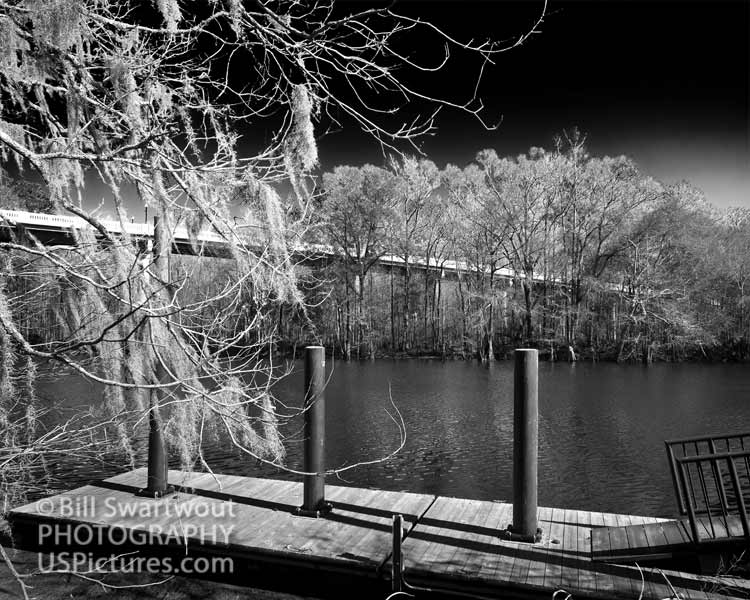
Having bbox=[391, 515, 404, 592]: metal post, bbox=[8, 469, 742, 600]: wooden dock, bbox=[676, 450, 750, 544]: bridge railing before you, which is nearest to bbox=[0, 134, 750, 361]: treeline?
bbox=[8, 469, 742, 600]: wooden dock

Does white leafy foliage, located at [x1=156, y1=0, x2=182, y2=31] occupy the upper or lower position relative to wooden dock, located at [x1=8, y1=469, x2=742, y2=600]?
upper

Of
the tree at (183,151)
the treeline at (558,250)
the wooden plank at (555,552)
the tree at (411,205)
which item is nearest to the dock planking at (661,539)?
the wooden plank at (555,552)

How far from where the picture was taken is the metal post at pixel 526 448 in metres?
4.54

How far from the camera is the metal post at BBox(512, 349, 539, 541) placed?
14.9 feet

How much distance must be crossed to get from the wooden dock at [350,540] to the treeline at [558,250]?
858 inches

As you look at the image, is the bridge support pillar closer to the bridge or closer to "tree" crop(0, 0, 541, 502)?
the bridge

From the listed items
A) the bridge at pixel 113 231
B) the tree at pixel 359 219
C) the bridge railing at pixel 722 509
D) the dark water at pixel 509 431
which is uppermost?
the tree at pixel 359 219

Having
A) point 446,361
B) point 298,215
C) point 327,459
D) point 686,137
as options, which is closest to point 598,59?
point 686,137

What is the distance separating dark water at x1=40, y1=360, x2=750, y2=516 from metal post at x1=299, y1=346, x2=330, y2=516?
3.68 ft

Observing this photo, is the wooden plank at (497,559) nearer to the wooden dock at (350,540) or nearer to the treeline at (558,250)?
the wooden dock at (350,540)

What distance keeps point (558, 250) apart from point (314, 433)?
2821 cm

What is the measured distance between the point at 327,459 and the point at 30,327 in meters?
6.81

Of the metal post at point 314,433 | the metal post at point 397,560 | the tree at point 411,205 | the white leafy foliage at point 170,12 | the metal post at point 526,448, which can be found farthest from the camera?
the tree at point 411,205

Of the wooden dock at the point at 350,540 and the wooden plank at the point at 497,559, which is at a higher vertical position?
the wooden plank at the point at 497,559
